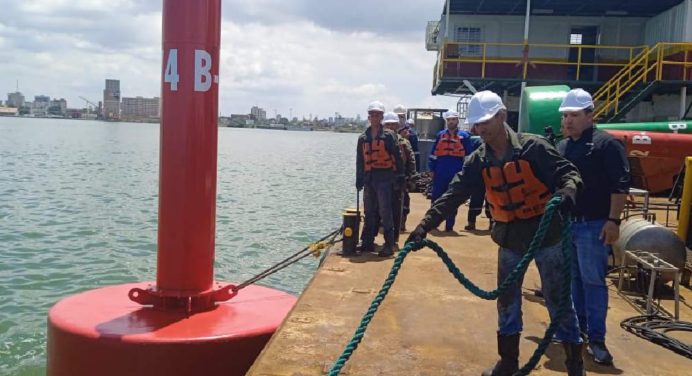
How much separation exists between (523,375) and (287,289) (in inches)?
270

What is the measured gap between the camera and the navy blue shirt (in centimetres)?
438

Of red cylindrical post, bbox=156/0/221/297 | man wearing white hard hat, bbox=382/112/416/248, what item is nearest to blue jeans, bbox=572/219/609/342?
red cylindrical post, bbox=156/0/221/297

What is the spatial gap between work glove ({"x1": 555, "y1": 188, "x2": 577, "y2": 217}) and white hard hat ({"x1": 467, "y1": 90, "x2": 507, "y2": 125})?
2.06ft

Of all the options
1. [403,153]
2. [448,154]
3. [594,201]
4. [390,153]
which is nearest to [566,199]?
[594,201]

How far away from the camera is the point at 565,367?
14.1ft

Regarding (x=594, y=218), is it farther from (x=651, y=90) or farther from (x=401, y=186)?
(x=651, y=90)

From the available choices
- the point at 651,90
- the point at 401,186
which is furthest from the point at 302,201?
the point at 401,186

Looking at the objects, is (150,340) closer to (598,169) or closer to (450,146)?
(598,169)

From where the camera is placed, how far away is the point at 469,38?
2383 centimetres

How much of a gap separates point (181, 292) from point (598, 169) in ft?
10.5

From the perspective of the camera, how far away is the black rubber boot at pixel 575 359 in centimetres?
400

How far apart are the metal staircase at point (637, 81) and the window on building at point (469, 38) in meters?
4.75

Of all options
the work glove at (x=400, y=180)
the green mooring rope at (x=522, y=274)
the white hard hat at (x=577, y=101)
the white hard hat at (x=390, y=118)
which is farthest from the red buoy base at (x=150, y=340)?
the white hard hat at (x=390, y=118)

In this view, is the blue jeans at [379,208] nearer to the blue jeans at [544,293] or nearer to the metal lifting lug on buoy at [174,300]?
the metal lifting lug on buoy at [174,300]
